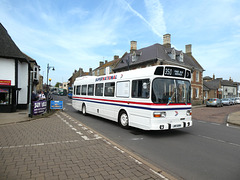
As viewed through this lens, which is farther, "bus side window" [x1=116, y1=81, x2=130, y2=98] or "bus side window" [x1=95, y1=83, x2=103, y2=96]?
"bus side window" [x1=95, y1=83, x2=103, y2=96]

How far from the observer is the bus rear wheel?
27.5ft

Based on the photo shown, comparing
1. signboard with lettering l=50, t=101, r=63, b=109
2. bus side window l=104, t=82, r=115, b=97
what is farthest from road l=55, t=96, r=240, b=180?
signboard with lettering l=50, t=101, r=63, b=109

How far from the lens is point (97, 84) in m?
11.5

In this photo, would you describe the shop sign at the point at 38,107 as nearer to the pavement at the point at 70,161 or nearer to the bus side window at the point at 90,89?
the bus side window at the point at 90,89

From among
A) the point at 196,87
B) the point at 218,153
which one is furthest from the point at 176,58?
the point at 218,153

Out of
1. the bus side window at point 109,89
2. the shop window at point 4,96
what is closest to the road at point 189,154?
the bus side window at point 109,89

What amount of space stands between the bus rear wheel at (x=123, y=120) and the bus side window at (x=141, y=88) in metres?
1.26

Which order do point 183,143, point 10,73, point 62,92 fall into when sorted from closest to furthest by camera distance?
point 183,143
point 10,73
point 62,92

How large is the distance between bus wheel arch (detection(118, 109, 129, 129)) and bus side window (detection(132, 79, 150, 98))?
123cm

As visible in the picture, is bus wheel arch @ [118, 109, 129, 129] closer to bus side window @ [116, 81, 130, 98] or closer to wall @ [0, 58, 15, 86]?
bus side window @ [116, 81, 130, 98]

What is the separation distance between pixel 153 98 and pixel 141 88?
34.5 inches

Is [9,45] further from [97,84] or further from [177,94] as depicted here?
[177,94]

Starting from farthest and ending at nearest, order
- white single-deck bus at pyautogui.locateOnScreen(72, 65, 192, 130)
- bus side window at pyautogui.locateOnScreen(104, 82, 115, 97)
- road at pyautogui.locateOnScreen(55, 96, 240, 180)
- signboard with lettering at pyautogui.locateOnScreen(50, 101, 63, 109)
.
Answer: signboard with lettering at pyautogui.locateOnScreen(50, 101, 63, 109), bus side window at pyautogui.locateOnScreen(104, 82, 115, 97), white single-deck bus at pyautogui.locateOnScreen(72, 65, 192, 130), road at pyautogui.locateOnScreen(55, 96, 240, 180)

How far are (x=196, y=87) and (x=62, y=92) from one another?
53330 millimetres
